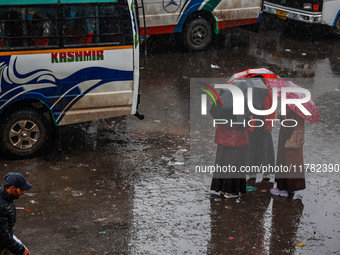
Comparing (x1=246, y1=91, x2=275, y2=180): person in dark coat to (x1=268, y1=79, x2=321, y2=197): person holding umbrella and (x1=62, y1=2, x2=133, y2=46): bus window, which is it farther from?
(x1=62, y1=2, x2=133, y2=46): bus window

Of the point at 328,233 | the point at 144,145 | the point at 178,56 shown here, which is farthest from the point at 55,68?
the point at 178,56

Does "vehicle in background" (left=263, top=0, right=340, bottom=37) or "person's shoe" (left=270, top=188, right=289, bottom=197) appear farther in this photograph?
"vehicle in background" (left=263, top=0, right=340, bottom=37)

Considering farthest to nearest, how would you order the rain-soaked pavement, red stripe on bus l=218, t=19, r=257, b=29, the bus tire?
1. the bus tire
2. red stripe on bus l=218, t=19, r=257, b=29
3. the rain-soaked pavement

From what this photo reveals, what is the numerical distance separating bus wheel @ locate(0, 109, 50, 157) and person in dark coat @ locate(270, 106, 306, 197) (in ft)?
11.3

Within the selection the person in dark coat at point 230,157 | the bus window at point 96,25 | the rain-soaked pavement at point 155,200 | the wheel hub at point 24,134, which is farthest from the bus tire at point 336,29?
the wheel hub at point 24,134

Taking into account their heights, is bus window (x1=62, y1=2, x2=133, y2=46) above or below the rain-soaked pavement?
above

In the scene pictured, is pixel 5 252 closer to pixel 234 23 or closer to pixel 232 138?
pixel 232 138

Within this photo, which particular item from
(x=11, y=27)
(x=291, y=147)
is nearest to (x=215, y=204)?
(x=291, y=147)

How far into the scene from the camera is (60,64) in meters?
8.52

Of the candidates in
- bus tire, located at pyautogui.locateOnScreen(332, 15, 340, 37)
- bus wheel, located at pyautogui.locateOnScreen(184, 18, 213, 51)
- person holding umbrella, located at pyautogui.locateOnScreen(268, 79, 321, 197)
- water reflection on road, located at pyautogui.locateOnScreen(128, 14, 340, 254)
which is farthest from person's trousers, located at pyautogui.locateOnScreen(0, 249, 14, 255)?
bus tire, located at pyautogui.locateOnScreen(332, 15, 340, 37)

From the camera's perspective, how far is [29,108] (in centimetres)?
869

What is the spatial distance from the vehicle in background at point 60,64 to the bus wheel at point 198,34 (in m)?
6.06

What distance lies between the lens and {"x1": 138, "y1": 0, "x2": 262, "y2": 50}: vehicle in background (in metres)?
14.0

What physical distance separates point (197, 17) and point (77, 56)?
6760mm
